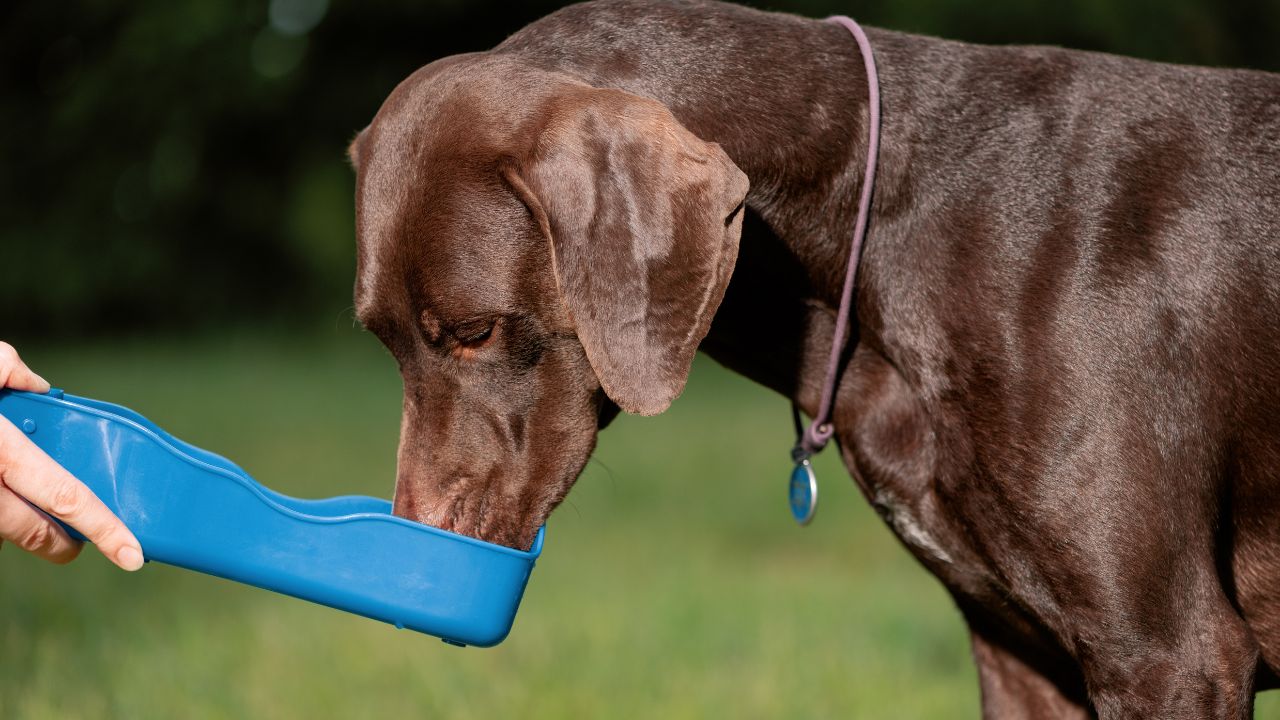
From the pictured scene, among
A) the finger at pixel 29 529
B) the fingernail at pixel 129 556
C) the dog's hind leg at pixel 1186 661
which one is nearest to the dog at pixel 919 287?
the dog's hind leg at pixel 1186 661

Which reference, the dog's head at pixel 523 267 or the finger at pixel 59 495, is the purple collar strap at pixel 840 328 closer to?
the dog's head at pixel 523 267

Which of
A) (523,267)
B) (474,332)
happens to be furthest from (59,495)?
(523,267)

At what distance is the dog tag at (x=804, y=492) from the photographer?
10.3 feet

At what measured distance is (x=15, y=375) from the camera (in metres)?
2.45

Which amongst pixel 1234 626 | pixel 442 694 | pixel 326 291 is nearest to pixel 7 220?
pixel 326 291

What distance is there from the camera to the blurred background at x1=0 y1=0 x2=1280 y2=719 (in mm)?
4473

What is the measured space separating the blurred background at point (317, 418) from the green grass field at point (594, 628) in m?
0.02

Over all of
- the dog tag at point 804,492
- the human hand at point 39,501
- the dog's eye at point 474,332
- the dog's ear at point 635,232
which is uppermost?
the dog's ear at point 635,232

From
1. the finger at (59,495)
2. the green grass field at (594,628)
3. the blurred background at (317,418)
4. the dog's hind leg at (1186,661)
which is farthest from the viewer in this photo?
the blurred background at (317,418)

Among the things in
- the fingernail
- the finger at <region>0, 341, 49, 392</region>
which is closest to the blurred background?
the fingernail

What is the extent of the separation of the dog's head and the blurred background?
791 millimetres

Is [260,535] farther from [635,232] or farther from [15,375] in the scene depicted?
[635,232]

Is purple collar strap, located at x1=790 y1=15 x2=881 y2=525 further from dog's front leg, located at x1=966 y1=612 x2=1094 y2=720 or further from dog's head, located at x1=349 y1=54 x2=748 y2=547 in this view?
dog's front leg, located at x1=966 y1=612 x2=1094 y2=720

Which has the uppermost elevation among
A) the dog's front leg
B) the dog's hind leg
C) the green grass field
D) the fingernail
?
the fingernail
